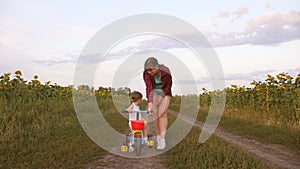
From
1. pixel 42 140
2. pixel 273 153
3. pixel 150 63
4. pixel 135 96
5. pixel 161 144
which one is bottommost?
pixel 273 153

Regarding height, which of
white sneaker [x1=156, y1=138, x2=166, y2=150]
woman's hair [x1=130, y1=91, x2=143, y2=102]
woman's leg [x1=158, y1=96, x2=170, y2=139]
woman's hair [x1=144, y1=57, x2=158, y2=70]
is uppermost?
woman's hair [x1=144, y1=57, x2=158, y2=70]

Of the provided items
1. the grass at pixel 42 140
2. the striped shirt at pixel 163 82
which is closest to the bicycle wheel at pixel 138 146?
the grass at pixel 42 140

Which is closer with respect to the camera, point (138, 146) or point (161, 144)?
point (138, 146)

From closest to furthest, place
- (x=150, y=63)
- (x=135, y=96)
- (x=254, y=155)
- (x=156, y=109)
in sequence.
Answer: (x=150, y=63), (x=254, y=155), (x=135, y=96), (x=156, y=109)

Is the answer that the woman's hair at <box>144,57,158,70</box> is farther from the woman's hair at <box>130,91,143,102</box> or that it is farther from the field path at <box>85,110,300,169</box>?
the field path at <box>85,110,300,169</box>

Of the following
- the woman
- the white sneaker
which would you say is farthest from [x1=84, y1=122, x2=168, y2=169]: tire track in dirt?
the woman

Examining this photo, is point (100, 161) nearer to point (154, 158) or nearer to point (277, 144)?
point (154, 158)

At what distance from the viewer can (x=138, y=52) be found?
6695 millimetres

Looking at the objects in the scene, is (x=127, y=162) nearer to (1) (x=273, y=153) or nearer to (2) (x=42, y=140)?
(2) (x=42, y=140)

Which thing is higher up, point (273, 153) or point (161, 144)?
point (161, 144)

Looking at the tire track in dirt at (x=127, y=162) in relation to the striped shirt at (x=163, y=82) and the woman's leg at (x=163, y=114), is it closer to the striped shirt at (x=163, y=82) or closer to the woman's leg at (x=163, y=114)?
the woman's leg at (x=163, y=114)

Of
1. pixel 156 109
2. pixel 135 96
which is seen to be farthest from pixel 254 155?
pixel 135 96

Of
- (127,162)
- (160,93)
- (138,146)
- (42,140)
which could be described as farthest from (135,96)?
(42,140)

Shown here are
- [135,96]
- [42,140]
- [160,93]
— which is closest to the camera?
[135,96]
